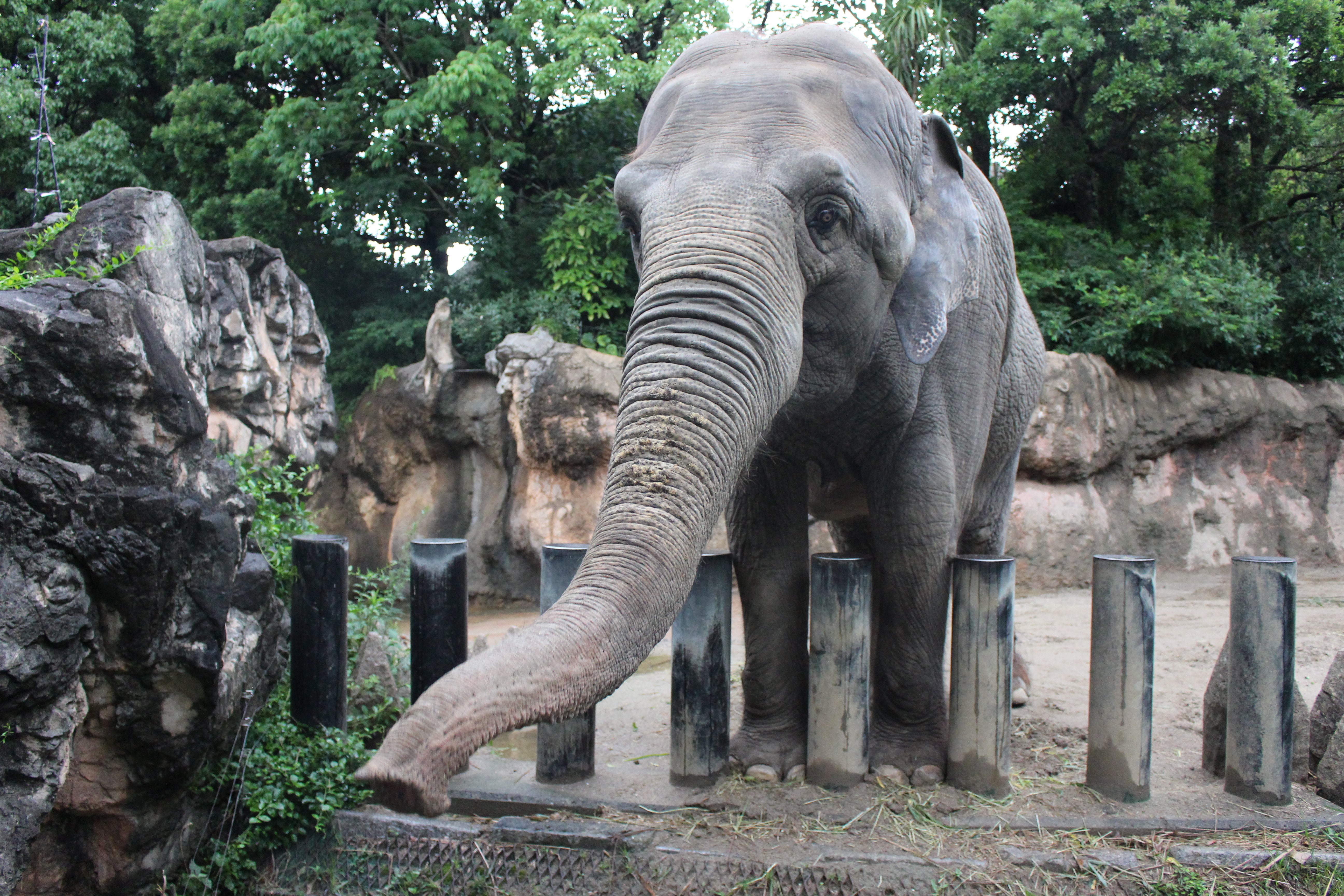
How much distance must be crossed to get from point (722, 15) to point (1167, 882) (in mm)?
10798

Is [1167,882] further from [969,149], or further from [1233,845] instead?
[969,149]

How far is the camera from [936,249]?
3320 millimetres

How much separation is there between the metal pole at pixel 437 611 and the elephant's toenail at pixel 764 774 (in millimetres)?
1182

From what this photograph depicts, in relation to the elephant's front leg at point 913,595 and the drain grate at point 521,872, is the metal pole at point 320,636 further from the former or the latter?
the elephant's front leg at point 913,595

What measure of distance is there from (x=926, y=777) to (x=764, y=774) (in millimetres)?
585

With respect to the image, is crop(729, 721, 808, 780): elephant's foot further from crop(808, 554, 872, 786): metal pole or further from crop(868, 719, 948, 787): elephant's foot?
crop(868, 719, 948, 787): elephant's foot

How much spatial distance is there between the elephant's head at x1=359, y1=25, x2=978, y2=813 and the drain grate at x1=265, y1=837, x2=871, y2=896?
1.26 meters

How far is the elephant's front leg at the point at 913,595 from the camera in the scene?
3602 mm

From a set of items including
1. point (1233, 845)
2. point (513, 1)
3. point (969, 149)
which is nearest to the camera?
point (1233, 845)

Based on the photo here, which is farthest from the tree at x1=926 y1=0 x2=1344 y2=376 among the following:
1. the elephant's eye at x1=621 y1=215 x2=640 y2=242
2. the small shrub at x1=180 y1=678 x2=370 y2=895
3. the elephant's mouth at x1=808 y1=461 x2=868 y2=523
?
the small shrub at x1=180 y1=678 x2=370 y2=895

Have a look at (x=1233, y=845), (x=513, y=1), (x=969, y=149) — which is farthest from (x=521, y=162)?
(x=1233, y=845)

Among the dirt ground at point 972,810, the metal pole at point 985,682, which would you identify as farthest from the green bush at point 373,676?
the metal pole at point 985,682

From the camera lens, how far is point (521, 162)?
13000 millimetres

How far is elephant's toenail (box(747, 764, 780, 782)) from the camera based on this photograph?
3809mm
